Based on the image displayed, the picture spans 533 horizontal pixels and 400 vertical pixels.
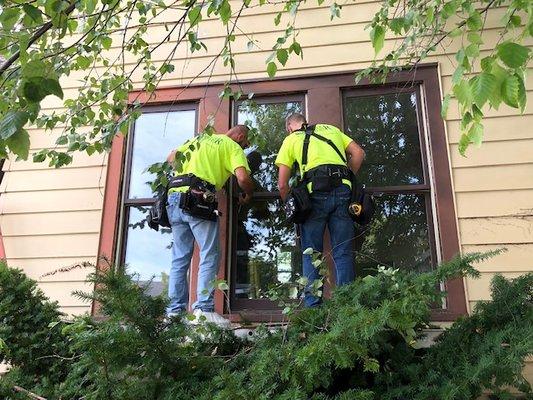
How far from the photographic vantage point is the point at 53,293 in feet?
13.2

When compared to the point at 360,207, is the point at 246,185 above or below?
above

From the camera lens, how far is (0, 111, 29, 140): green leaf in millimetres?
1517

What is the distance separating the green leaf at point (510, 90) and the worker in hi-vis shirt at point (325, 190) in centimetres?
193

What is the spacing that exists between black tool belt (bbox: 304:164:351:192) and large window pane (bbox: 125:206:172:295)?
1387 millimetres

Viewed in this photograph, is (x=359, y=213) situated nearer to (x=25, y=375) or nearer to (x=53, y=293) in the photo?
(x=25, y=375)

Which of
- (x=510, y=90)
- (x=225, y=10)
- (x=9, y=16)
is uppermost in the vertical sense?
(x=225, y=10)

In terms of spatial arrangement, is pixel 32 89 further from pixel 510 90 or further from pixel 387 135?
pixel 387 135

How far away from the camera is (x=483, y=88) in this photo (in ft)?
5.23

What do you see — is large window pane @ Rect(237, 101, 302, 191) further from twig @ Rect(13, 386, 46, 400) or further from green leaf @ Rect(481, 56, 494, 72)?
green leaf @ Rect(481, 56, 494, 72)

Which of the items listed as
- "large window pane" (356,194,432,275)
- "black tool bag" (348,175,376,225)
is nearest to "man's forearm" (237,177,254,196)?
"black tool bag" (348,175,376,225)

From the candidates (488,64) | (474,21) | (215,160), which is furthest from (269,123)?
(488,64)

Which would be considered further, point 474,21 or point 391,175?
point 391,175

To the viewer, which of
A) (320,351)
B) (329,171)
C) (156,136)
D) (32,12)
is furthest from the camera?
(156,136)

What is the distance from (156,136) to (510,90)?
Result: 340 cm
